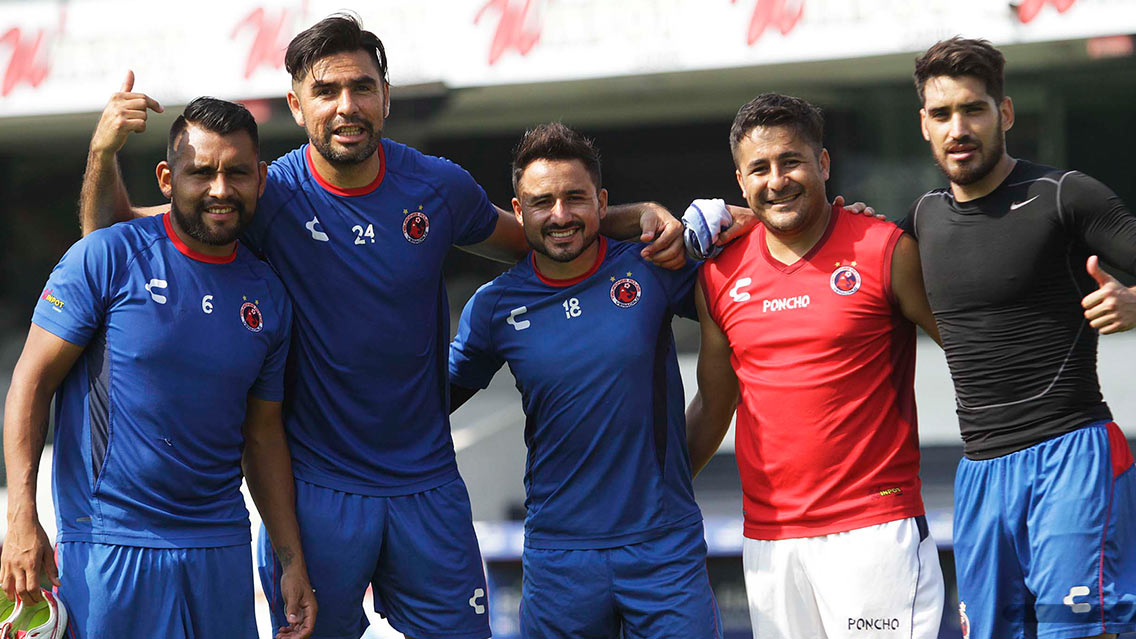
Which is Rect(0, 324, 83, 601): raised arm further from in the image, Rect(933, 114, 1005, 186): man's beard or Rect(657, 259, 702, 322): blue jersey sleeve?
Rect(933, 114, 1005, 186): man's beard

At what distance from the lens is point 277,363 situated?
3.04 meters

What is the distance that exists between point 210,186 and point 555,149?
0.85 meters

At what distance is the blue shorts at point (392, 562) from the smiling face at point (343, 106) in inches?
32.6

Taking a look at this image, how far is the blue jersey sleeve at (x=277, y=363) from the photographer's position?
302cm

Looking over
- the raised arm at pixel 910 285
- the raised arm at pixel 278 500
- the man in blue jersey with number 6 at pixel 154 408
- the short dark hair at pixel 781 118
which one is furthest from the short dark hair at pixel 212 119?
the raised arm at pixel 910 285

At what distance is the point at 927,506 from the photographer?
14.1ft

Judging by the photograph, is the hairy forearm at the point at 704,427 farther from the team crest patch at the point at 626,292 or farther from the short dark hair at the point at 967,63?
the short dark hair at the point at 967,63

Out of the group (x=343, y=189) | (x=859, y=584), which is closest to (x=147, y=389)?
(x=343, y=189)

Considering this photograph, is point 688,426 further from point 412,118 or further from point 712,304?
point 412,118

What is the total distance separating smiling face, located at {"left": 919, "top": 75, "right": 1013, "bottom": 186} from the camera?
294cm

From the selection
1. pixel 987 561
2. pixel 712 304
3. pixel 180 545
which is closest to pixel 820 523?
pixel 987 561

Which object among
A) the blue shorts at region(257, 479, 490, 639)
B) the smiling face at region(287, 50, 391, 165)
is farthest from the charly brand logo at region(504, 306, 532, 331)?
the smiling face at region(287, 50, 391, 165)

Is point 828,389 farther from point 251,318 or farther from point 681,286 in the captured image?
point 251,318

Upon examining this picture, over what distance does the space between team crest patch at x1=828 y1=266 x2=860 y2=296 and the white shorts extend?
55 centimetres
